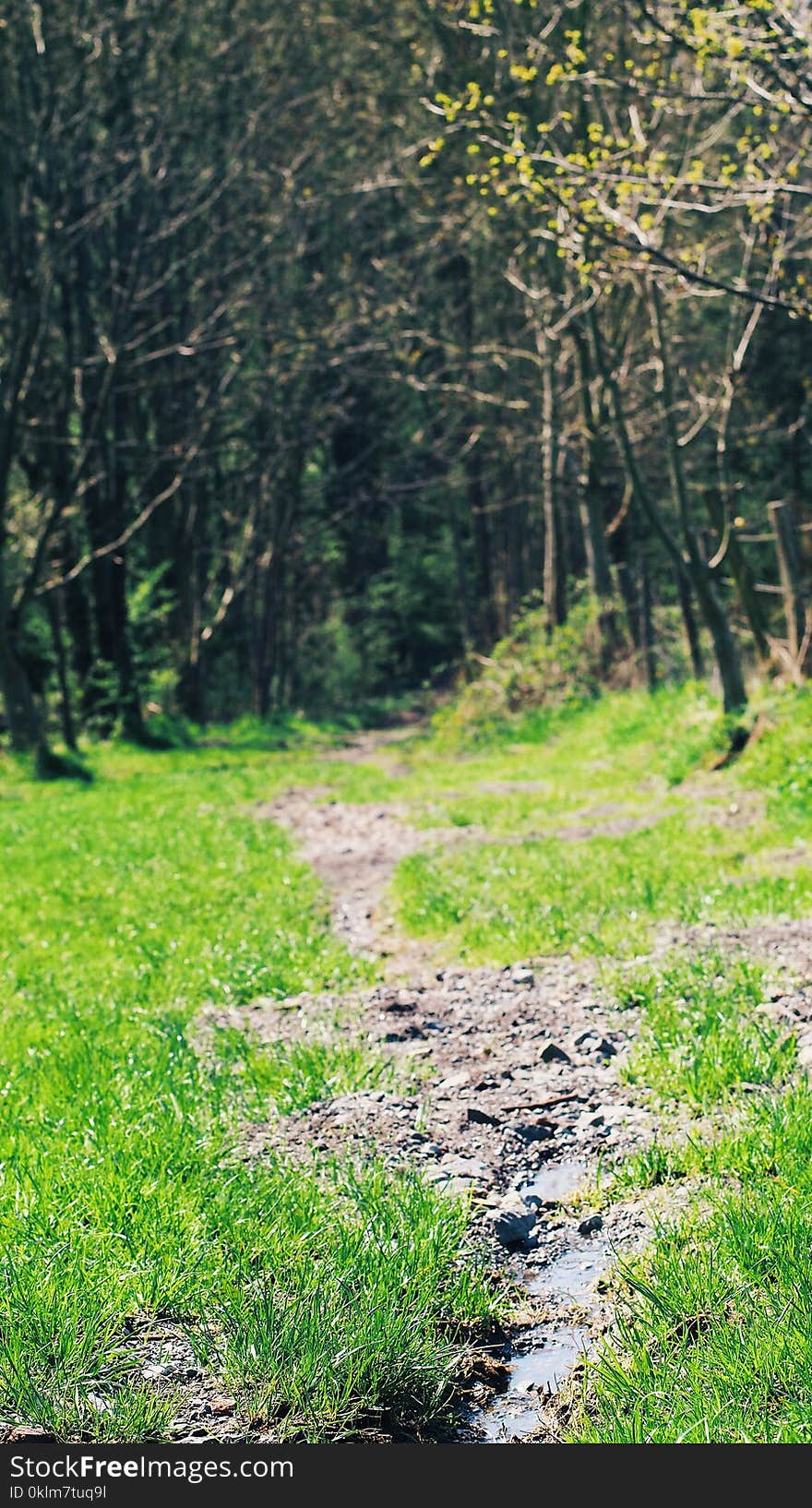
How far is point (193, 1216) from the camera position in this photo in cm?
438

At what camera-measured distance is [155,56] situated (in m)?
24.9

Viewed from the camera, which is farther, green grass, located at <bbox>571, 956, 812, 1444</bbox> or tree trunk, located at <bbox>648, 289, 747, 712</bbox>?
tree trunk, located at <bbox>648, 289, 747, 712</bbox>

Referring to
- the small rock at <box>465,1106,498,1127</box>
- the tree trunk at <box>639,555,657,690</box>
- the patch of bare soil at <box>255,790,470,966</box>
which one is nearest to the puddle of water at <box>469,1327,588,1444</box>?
the small rock at <box>465,1106,498,1127</box>

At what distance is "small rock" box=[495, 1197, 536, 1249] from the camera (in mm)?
4574

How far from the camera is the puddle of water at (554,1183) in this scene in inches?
190

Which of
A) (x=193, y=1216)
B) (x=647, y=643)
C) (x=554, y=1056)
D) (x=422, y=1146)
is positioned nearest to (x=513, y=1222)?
(x=422, y=1146)

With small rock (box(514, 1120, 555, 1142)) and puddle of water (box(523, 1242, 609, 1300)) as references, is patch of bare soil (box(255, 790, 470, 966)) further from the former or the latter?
puddle of water (box(523, 1242, 609, 1300))

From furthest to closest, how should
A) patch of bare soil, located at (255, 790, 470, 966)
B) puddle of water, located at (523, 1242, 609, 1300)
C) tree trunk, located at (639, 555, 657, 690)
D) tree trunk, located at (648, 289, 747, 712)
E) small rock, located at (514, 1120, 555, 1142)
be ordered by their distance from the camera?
1. tree trunk, located at (639, 555, 657, 690)
2. tree trunk, located at (648, 289, 747, 712)
3. patch of bare soil, located at (255, 790, 470, 966)
4. small rock, located at (514, 1120, 555, 1142)
5. puddle of water, located at (523, 1242, 609, 1300)

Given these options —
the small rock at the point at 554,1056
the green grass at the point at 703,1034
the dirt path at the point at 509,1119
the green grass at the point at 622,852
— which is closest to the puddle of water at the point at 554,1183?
the dirt path at the point at 509,1119

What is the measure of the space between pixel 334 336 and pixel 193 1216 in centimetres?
2496

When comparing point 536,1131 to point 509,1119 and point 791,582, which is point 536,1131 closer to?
point 509,1119

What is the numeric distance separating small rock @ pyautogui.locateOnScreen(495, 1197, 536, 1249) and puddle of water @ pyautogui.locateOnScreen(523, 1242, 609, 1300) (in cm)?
18

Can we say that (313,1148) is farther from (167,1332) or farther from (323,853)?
(323,853)

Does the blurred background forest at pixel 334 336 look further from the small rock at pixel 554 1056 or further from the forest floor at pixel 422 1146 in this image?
the small rock at pixel 554 1056
